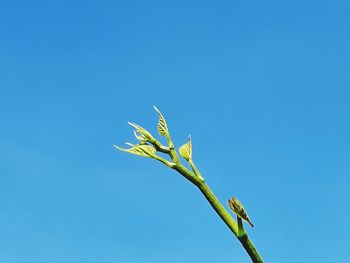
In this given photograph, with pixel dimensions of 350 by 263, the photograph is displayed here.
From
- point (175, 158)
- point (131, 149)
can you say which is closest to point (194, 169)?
point (175, 158)

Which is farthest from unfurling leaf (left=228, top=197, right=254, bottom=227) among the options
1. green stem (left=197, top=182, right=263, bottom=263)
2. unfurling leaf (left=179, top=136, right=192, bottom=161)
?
unfurling leaf (left=179, top=136, right=192, bottom=161)

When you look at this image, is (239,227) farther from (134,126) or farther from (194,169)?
(134,126)

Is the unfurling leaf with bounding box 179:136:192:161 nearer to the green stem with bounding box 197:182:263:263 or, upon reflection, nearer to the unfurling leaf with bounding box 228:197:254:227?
the green stem with bounding box 197:182:263:263

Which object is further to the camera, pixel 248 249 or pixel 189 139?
pixel 189 139

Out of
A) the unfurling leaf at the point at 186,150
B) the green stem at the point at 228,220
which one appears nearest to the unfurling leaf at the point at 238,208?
the green stem at the point at 228,220

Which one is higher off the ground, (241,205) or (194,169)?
(194,169)

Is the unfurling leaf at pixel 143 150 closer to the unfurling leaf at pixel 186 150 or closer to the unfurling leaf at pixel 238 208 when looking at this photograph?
the unfurling leaf at pixel 186 150
